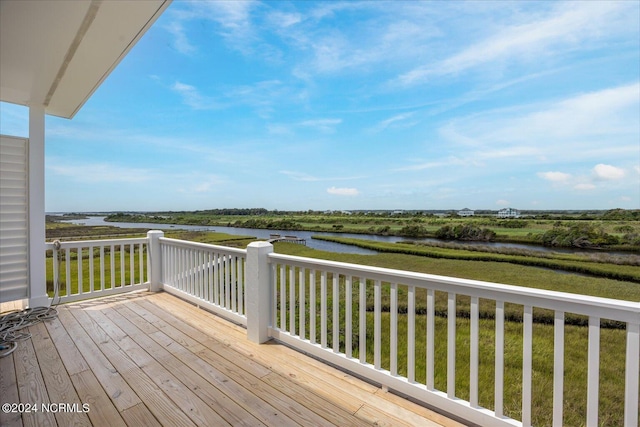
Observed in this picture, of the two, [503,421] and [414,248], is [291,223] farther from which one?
[503,421]

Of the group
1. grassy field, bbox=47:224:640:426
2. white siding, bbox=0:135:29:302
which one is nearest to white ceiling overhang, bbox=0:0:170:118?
white siding, bbox=0:135:29:302

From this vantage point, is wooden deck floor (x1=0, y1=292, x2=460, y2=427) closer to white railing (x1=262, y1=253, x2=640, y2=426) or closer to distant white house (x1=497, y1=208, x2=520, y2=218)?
white railing (x1=262, y1=253, x2=640, y2=426)

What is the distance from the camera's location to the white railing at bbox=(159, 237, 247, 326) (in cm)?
314

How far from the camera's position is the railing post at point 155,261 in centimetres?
441

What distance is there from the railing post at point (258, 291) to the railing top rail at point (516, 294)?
32.7 inches

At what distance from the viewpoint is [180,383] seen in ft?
6.66

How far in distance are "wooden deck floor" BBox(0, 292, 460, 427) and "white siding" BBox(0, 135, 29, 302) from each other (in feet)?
3.01

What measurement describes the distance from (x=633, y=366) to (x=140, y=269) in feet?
17.6

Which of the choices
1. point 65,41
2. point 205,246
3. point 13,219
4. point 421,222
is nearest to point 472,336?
point 205,246

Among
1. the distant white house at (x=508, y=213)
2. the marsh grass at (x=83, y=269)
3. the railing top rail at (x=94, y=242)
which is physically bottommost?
the marsh grass at (x=83, y=269)

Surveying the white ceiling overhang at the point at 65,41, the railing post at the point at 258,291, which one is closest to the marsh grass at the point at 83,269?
the white ceiling overhang at the point at 65,41

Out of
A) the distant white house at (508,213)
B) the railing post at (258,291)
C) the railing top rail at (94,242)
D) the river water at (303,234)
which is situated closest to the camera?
the railing post at (258,291)

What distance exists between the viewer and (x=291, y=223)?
27.7 ft

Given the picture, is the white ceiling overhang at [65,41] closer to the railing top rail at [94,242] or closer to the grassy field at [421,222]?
the railing top rail at [94,242]
